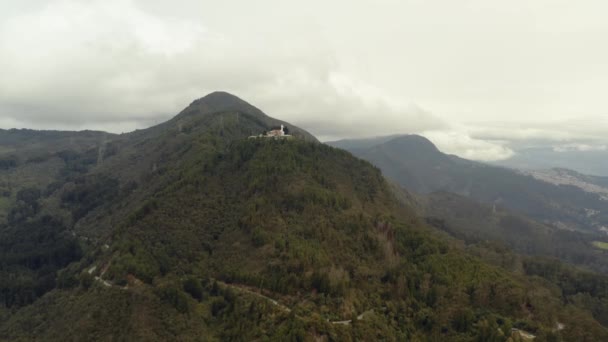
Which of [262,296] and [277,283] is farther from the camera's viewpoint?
[277,283]

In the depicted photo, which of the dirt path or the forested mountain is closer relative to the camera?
the forested mountain

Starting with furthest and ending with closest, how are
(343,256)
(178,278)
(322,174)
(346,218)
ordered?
(322,174) < (346,218) < (343,256) < (178,278)

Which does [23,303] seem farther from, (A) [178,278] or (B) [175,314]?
(B) [175,314]

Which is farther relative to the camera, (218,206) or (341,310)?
(218,206)

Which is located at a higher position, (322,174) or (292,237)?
Answer: (322,174)

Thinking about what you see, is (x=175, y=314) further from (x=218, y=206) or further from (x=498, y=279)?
(x=498, y=279)

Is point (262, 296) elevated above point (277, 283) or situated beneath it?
situated beneath

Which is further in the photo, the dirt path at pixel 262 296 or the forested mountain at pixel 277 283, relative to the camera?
A: the dirt path at pixel 262 296

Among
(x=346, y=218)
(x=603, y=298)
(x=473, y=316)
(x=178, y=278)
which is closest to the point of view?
(x=473, y=316)

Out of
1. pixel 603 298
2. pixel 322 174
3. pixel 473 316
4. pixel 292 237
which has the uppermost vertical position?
pixel 322 174

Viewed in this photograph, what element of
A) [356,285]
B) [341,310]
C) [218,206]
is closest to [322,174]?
[218,206]

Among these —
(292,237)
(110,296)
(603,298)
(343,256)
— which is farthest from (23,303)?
(603,298)
